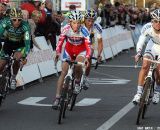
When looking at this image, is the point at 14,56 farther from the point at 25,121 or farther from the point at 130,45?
the point at 130,45

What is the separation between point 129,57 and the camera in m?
26.9

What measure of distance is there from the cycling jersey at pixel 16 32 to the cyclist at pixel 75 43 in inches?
27.5

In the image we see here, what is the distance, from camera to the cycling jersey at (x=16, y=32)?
11656 mm

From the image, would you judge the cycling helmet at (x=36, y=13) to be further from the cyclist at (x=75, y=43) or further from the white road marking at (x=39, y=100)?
the cyclist at (x=75, y=43)

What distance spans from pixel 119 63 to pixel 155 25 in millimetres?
13274

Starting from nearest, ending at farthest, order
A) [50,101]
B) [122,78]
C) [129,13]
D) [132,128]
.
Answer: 1. [132,128]
2. [50,101]
3. [122,78]
4. [129,13]

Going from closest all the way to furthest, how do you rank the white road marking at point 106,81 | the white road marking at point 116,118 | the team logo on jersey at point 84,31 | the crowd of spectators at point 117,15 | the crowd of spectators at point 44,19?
the white road marking at point 116,118, the team logo on jersey at point 84,31, the white road marking at point 106,81, the crowd of spectators at point 44,19, the crowd of spectators at point 117,15

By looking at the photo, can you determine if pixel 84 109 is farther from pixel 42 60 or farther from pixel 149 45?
pixel 42 60

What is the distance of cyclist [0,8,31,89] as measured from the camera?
38.2 feet

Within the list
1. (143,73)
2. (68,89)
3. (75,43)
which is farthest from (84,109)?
(143,73)

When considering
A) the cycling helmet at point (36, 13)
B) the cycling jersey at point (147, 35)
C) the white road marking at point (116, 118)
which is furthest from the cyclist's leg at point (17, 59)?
the cycling helmet at point (36, 13)

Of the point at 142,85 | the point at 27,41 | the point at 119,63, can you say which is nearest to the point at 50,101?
the point at 27,41

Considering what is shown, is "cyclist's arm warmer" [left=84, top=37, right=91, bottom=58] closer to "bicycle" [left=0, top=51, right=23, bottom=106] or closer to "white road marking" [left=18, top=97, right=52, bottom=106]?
"bicycle" [left=0, top=51, right=23, bottom=106]

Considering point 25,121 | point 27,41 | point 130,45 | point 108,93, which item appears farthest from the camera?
point 130,45
